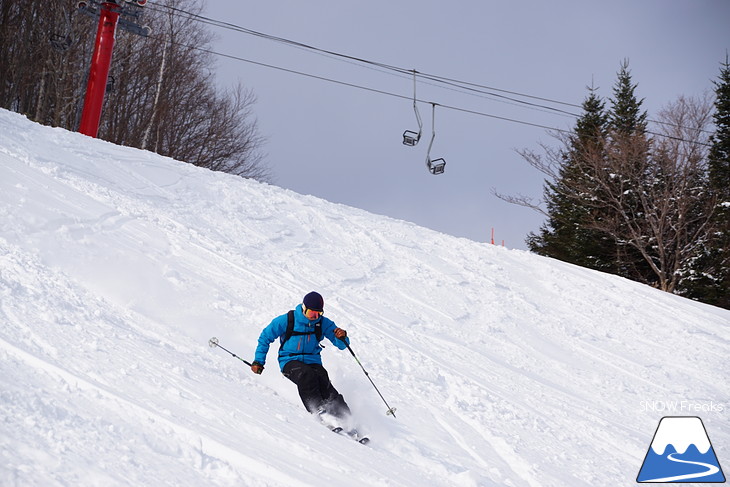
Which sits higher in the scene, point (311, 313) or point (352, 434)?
point (311, 313)

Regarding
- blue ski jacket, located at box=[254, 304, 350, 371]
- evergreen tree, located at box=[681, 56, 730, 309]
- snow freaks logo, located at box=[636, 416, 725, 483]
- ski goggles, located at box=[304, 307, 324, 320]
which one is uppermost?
evergreen tree, located at box=[681, 56, 730, 309]

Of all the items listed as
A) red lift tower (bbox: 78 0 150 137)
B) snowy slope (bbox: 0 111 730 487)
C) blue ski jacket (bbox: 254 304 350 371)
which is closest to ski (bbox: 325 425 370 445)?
snowy slope (bbox: 0 111 730 487)

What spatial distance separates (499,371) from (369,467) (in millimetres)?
3539

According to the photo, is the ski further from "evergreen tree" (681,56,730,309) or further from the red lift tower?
"evergreen tree" (681,56,730,309)

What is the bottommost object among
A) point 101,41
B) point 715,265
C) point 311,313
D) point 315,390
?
point 315,390

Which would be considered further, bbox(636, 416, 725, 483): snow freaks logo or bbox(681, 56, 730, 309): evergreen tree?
bbox(681, 56, 730, 309): evergreen tree

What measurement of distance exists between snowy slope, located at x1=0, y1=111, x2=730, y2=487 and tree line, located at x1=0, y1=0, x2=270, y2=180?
9.34m

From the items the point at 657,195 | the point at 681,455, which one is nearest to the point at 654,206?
the point at 657,195

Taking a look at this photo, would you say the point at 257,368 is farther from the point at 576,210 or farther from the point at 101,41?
the point at 576,210

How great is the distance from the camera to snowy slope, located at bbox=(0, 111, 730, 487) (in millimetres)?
3635

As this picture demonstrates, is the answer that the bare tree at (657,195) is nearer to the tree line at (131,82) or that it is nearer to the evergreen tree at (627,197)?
the evergreen tree at (627,197)

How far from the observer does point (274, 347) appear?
636 centimetres

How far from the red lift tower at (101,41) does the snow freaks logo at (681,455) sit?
14463mm

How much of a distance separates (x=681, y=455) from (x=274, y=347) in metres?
4.23
